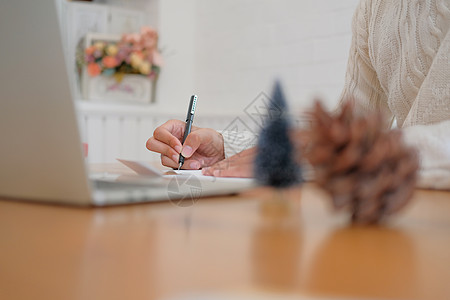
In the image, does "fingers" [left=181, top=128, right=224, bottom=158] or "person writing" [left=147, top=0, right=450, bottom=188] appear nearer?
"fingers" [left=181, top=128, right=224, bottom=158]

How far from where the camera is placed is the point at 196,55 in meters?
3.21

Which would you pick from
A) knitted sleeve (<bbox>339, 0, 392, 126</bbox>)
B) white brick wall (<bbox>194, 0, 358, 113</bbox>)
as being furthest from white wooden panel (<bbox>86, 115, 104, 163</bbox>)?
knitted sleeve (<bbox>339, 0, 392, 126</bbox>)

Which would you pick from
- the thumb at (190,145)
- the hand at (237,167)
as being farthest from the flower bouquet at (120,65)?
the hand at (237,167)

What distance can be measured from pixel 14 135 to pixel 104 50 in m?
2.66

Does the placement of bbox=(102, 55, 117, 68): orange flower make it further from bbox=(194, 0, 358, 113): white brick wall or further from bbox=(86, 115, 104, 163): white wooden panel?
bbox=(194, 0, 358, 113): white brick wall

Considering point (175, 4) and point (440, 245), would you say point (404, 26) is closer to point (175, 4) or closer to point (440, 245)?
point (440, 245)

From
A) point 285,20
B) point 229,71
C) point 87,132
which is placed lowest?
point 87,132

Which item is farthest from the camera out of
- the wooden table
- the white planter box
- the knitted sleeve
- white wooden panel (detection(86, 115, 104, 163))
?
the white planter box

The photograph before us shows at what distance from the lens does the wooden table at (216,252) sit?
176 mm

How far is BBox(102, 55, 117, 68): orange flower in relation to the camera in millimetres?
2865

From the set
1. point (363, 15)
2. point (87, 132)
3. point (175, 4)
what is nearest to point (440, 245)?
point (363, 15)

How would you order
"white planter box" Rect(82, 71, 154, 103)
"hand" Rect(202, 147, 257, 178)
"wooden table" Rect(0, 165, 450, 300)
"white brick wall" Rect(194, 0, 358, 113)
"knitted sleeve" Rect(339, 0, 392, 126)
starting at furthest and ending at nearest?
"white planter box" Rect(82, 71, 154, 103), "white brick wall" Rect(194, 0, 358, 113), "knitted sleeve" Rect(339, 0, 392, 126), "hand" Rect(202, 147, 257, 178), "wooden table" Rect(0, 165, 450, 300)

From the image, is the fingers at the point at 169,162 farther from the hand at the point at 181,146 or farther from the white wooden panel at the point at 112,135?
the white wooden panel at the point at 112,135

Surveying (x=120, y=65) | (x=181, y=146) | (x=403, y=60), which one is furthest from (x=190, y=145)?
(x=120, y=65)
